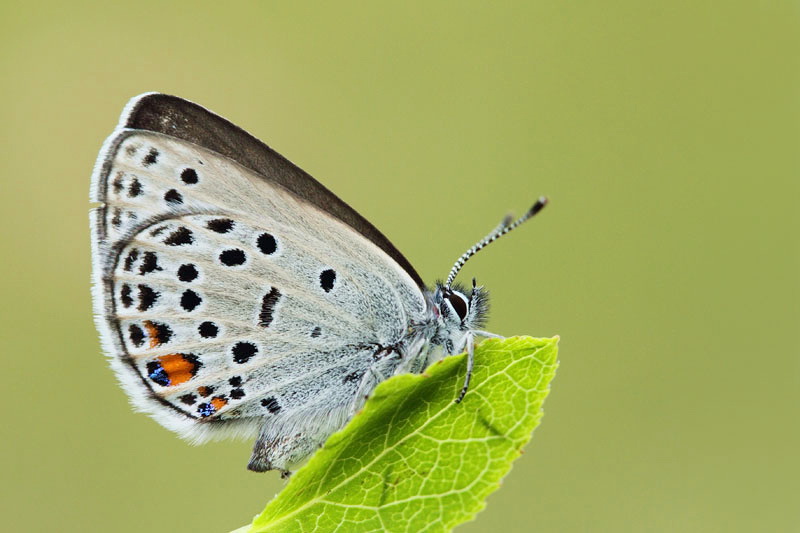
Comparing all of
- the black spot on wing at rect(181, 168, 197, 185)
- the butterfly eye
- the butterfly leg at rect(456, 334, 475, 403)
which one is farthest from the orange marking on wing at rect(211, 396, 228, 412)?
the butterfly leg at rect(456, 334, 475, 403)

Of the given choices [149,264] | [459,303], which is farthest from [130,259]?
[459,303]

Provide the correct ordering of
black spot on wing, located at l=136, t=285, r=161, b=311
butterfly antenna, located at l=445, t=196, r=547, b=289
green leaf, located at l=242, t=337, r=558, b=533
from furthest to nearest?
black spot on wing, located at l=136, t=285, r=161, b=311, butterfly antenna, located at l=445, t=196, r=547, b=289, green leaf, located at l=242, t=337, r=558, b=533

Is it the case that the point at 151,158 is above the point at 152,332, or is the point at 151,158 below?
above

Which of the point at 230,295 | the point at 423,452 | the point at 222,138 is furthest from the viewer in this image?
the point at 230,295

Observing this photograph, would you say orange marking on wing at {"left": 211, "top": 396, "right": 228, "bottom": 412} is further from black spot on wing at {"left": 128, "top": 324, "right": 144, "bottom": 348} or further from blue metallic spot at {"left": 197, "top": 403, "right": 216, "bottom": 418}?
black spot on wing at {"left": 128, "top": 324, "right": 144, "bottom": 348}

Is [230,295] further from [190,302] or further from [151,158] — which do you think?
[151,158]

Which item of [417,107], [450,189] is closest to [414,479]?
[450,189]

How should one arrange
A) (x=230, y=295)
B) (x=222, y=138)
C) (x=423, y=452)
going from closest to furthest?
(x=423, y=452)
(x=222, y=138)
(x=230, y=295)
